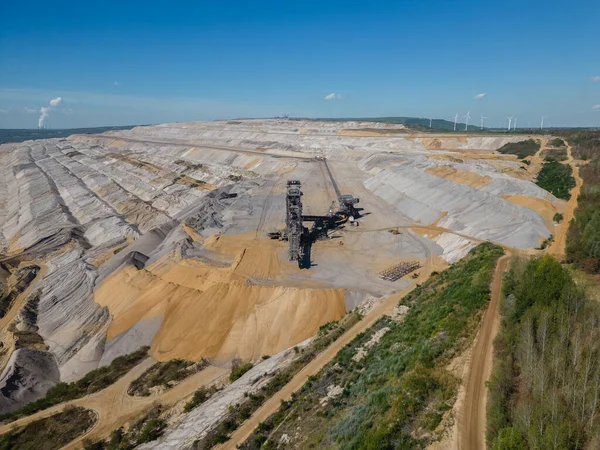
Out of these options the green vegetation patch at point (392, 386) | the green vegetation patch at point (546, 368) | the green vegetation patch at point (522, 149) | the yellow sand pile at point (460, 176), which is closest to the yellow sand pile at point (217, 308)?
the green vegetation patch at point (392, 386)

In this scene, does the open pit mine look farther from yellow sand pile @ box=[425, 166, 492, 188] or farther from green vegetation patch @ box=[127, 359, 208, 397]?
green vegetation patch @ box=[127, 359, 208, 397]

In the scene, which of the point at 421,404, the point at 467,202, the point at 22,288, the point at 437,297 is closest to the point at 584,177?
the point at 467,202

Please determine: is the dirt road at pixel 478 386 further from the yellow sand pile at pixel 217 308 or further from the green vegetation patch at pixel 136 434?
the green vegetation patch at pixel 136 434

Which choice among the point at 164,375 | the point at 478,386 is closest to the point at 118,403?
the point at 164,375

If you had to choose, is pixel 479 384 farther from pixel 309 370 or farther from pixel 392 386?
pixel 309 370

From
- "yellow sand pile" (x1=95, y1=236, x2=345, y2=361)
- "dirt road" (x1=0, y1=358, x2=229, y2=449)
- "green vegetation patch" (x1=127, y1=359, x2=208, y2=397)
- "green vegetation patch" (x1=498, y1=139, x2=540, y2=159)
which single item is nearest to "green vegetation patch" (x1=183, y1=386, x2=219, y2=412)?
"dirt road" (x1=0, y1=358, x2=229, y2=449)
